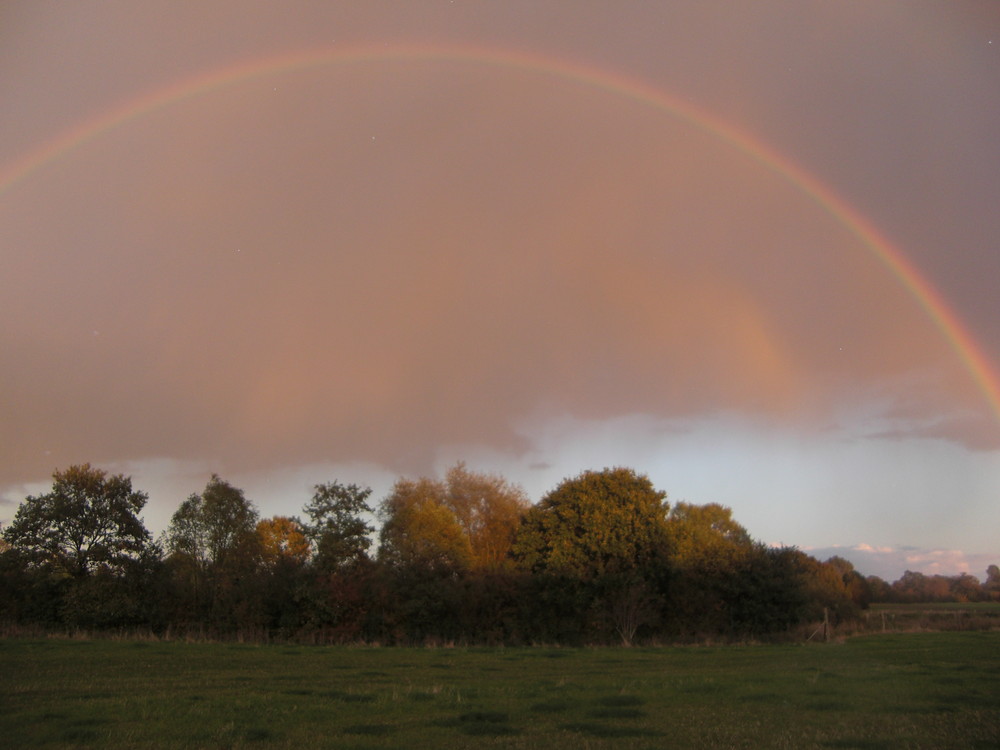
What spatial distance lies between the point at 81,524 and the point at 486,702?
36.7m

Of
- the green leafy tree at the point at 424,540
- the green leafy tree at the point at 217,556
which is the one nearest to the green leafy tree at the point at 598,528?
the green leafy tree at the point at 424,540

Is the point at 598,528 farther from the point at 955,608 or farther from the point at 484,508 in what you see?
the point at 955,608

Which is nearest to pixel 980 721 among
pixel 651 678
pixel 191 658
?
pixel 651 678

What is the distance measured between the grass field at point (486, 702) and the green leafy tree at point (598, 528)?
52.6 feet

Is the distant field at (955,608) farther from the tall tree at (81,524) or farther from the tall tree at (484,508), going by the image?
the tall tree at (81,524)

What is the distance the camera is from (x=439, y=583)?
4000 cm

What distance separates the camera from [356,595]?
39.2 m

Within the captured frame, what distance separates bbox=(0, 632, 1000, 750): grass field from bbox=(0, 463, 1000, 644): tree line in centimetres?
1488

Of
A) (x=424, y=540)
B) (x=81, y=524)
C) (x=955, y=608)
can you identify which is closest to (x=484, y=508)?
(x=424, y=540)

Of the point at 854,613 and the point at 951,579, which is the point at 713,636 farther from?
the point at 951,579

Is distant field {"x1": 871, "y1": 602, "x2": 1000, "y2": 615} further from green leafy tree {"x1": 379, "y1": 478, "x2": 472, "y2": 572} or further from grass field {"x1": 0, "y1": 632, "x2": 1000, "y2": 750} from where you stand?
grass field {"x1": 0, "y1": 632, "x2": 1000, "y2": 750}

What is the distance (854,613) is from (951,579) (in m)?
70.8

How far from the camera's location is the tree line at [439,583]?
129 ft

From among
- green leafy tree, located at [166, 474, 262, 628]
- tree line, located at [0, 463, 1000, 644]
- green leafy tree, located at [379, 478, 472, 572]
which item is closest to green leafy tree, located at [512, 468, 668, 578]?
tree line, located at [0, 463, 1000, 644]
